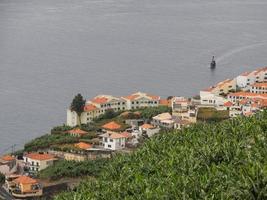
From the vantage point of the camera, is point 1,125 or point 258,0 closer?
point 1,125

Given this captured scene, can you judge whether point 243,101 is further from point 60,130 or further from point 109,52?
point 109,52

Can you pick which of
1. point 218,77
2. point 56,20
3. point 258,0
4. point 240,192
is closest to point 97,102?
point 218,77

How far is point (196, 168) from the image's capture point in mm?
6988

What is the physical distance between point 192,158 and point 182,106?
35.2 feet

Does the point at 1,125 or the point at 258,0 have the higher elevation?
the point at 258,0

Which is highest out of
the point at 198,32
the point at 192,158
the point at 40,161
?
the point at 198,32

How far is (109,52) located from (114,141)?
14.7 m

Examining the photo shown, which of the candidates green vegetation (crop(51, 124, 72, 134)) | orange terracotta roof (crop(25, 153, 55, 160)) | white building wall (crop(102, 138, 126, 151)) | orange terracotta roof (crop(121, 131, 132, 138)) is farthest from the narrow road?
green vegetation (crop(51, 124, 72, 134))

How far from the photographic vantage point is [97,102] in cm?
1967

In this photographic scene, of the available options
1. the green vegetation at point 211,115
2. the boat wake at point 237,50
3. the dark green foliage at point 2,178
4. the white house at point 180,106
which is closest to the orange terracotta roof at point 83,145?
the dark green foliage at point 2,178

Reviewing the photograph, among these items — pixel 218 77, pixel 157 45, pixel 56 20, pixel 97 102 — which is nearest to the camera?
pixel 97 102

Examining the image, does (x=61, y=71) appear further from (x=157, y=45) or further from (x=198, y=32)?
(x=198, y=32)

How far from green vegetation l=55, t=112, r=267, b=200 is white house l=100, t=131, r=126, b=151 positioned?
583cm

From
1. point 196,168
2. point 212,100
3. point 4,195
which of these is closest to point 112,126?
point 212,100
